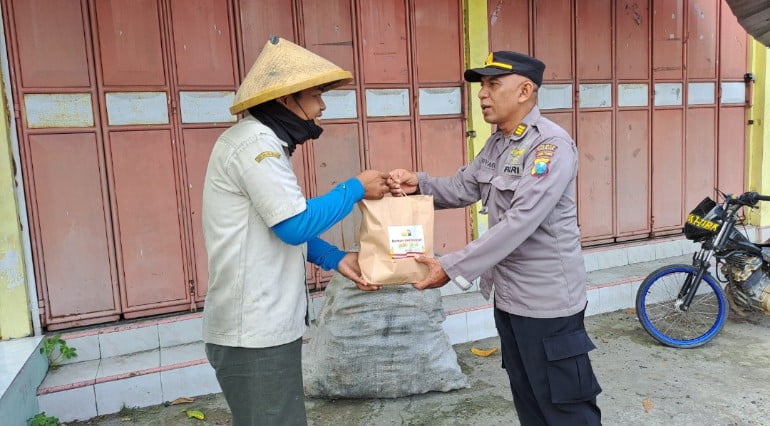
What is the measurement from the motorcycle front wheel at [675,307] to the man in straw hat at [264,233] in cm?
326


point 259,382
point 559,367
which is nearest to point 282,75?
point 259,382

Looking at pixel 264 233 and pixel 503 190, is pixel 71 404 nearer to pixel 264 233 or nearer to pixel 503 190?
pixel 264 233

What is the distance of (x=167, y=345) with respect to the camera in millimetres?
4043

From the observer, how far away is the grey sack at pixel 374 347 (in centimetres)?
349

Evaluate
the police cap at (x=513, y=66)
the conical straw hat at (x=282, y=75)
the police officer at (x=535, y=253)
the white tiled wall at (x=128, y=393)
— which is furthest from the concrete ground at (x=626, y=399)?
the conical straw hat at (x=282, y=75)

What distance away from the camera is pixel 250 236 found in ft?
6.18

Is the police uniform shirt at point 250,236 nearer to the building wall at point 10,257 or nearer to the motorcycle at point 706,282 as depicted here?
the building wall at point 10,257

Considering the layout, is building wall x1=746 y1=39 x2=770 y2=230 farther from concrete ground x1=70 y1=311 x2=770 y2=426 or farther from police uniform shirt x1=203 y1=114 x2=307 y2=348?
police uniform shirt x1=203 y1=114 x2=307 y2=348

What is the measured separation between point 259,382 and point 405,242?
74 cm

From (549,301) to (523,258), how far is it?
20cm

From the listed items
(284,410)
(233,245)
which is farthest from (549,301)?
(233,245)

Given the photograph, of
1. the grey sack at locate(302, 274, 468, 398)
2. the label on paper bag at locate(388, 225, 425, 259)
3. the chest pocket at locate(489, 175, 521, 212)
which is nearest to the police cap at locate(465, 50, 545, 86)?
the chest pocket at locate(489, 175, 521, 212)

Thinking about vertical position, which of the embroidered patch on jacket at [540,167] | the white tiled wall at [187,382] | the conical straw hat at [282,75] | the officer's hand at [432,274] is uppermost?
the conical straw hat at [282,75]

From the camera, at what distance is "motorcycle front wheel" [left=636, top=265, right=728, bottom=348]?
4.34 metres
